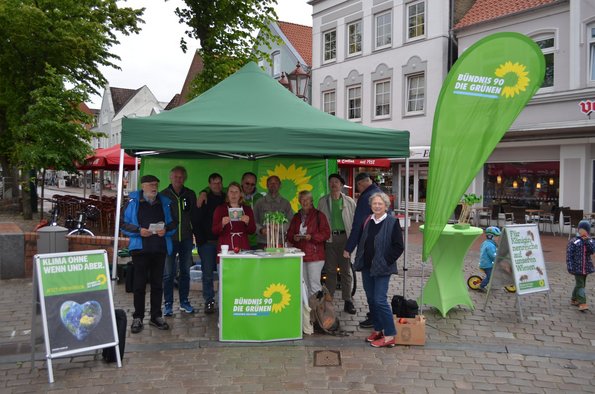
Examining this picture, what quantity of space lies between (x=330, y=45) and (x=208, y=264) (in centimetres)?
1832

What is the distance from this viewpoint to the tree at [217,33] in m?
10.6

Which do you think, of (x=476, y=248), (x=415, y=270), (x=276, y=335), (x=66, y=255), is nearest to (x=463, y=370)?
(x=276, y=335)

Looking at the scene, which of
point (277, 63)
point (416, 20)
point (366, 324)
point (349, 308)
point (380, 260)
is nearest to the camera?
point (380, 260)

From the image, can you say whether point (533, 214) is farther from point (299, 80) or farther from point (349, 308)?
point (349, 308)

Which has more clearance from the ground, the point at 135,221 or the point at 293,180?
the point at 293,180

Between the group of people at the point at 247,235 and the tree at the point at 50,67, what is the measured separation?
8.96 meters

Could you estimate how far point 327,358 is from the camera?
483cm

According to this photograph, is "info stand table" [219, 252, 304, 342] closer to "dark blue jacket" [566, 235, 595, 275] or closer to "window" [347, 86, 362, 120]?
"dark blue jacket" [566, 235, 595, 275]

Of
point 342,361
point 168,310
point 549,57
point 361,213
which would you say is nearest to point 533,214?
Answer: point 549,57

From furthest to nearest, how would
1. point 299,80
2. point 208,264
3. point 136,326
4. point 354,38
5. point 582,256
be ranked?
point 354,38, point 299,80, point 582,256, point 208,264, point 136,326

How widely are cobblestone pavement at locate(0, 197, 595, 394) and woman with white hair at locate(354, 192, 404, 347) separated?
22 centimetres

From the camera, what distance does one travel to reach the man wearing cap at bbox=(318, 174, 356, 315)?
641 cm

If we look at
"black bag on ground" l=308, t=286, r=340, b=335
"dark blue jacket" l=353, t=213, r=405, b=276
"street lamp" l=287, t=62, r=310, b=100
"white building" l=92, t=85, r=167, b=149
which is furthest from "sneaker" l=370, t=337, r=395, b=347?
"white building" l=92, t=85, r=167, b=149

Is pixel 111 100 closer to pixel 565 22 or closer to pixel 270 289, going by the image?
pixel 565 22
